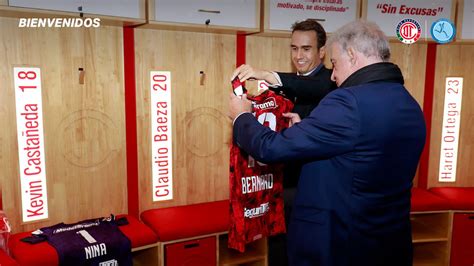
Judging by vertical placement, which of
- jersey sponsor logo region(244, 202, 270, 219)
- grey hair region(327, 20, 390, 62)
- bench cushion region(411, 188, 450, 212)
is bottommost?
bench cushion region(411, 188, 450, 212)

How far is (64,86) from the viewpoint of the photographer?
249 cm

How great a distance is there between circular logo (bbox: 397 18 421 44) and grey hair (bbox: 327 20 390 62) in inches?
72.9

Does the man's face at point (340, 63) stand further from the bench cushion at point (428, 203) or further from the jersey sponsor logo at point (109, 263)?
the bench cushion at point (428, 203)

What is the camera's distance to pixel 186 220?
8.69 feet

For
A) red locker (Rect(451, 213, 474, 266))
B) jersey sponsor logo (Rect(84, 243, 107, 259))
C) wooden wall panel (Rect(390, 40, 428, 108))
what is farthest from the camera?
wooden wall panel (Rect(390, 40, 428, 108))

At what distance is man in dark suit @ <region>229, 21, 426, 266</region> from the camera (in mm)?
1255

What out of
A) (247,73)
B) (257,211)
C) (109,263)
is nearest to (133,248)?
(109,263)

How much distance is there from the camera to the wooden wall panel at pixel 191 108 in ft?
9.13

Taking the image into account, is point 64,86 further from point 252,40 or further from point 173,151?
point 252,40

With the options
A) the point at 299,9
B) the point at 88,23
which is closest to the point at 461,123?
the point at 299,9

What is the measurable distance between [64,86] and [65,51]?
20cm

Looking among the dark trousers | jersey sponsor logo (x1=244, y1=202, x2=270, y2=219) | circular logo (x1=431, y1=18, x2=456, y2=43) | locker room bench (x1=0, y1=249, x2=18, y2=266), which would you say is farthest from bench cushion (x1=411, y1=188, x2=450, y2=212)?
locker room bench (x1=0, y1=249, x2=18, y2=266)

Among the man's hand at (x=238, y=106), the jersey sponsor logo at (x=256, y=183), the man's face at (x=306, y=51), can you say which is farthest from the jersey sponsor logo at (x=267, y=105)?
the man's hand at (x=238, y=106)

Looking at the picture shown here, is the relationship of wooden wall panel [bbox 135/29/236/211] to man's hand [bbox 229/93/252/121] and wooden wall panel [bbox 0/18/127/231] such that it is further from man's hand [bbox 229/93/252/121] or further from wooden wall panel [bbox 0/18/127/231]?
man's hand [bbox 229/93/252/121]
